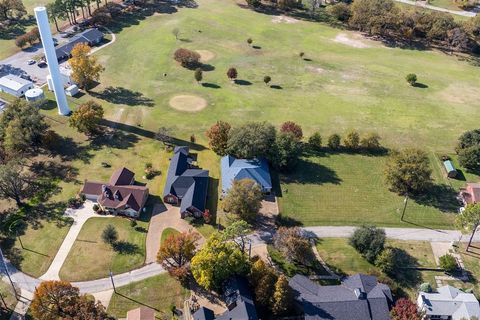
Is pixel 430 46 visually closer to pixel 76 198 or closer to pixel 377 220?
pixel 377 220

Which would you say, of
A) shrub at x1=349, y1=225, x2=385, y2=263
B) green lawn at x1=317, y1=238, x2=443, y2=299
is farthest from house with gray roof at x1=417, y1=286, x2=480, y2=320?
shrub at x1=349, y1=225, x2=385, y2=263

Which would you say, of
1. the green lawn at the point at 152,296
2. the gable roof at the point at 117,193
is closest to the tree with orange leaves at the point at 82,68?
the gable roof at the point at 117,193

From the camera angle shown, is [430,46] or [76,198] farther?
[430,46]

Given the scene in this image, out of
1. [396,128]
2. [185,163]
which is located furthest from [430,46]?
[185,163]

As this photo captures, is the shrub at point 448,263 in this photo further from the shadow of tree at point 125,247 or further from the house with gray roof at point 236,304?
the shadow of tree at point 125,247

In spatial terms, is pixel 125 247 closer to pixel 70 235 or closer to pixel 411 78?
pixel 70 235

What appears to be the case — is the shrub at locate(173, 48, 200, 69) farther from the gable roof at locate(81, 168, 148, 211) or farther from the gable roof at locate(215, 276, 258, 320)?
the gable roof at locate(215, 276, 258, 320)
